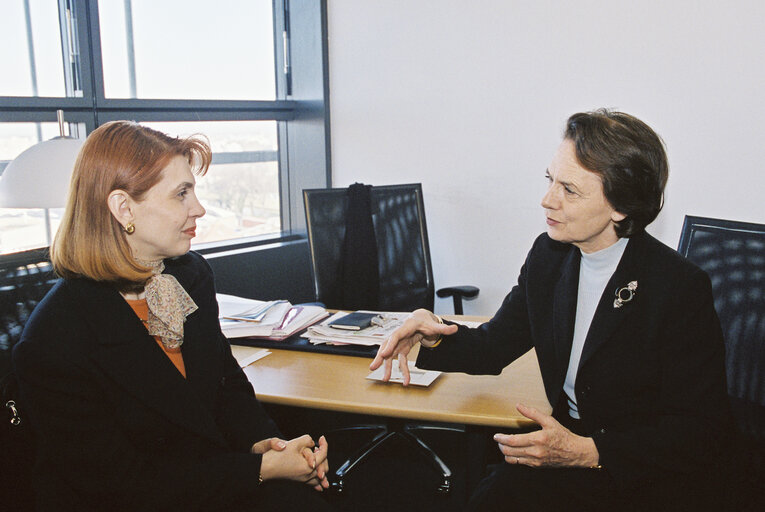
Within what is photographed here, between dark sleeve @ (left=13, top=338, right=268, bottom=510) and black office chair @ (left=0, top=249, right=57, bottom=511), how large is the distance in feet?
0.14

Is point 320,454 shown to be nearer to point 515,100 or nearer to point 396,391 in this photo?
point 396,391

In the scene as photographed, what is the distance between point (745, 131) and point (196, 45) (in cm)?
251

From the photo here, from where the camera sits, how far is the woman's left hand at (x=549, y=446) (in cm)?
144

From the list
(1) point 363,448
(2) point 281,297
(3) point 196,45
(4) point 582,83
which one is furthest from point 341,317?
(3) point 196,45

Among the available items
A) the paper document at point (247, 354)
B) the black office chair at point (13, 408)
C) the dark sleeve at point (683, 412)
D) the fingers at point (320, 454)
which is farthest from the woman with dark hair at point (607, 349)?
the black office chair at point (13, 408)

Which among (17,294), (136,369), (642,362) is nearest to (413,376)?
(642,362)

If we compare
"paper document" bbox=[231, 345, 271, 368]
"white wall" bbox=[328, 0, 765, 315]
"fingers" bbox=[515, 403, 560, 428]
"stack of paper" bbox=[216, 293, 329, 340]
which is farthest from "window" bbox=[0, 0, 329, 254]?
"fingers" bbox=[515, 403, 560, 428]

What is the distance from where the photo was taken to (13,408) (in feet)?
4.32

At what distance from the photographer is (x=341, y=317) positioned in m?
2.17

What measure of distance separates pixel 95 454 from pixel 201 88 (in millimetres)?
2419

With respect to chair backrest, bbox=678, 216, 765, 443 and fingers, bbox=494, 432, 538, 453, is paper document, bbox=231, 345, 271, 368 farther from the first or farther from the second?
chair backrest, bbox=678, 216, 765, 443

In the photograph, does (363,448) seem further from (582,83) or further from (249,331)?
(582,83)

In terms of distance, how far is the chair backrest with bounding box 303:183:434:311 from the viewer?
2748 mm

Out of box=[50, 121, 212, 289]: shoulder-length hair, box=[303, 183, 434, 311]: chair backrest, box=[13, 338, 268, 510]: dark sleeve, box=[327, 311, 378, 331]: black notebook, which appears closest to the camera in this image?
box=[13, 338, 268, 510]: dark sleeve
